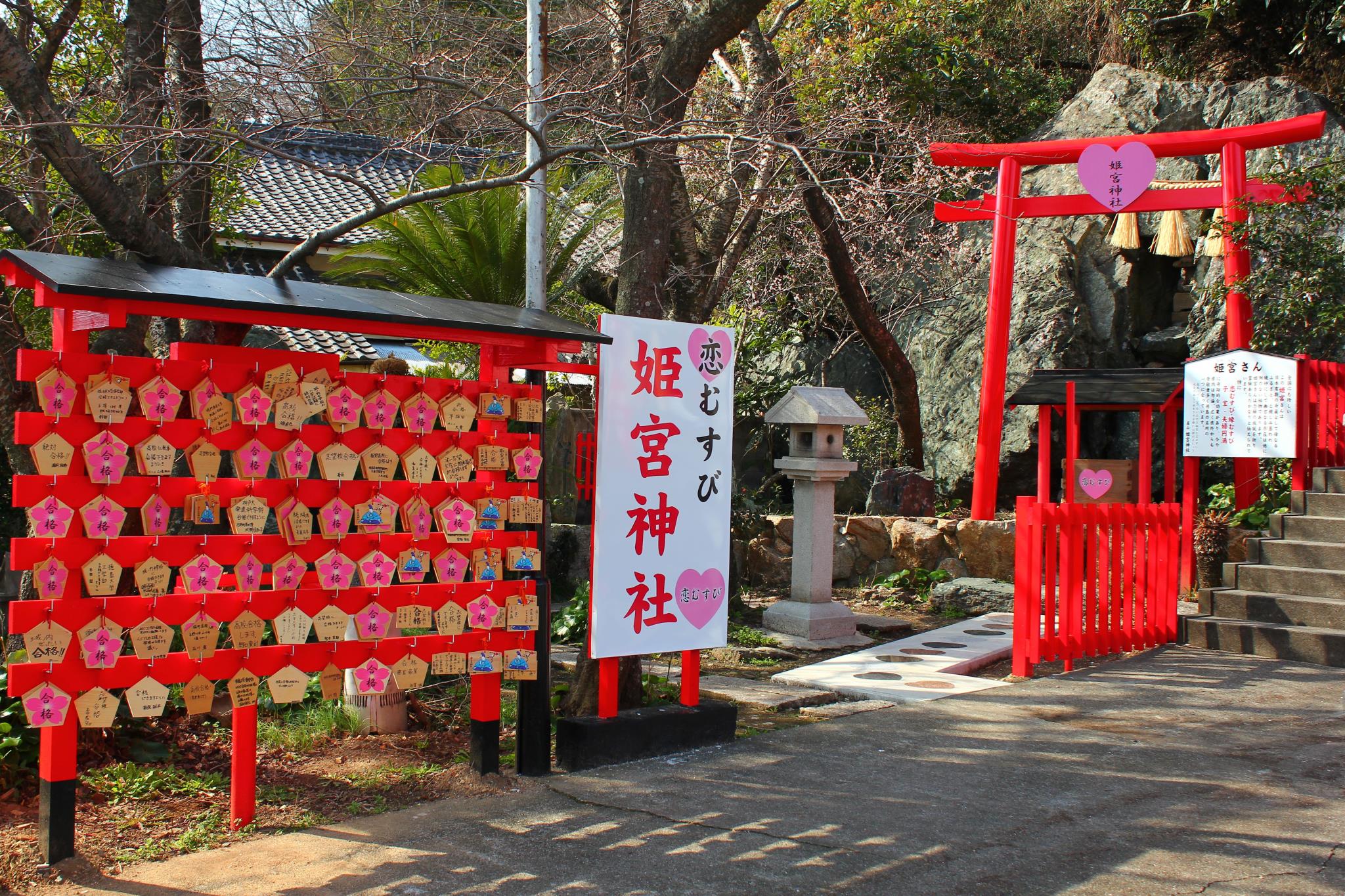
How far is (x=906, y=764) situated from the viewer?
18.5ft

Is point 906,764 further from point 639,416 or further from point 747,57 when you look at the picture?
point 747,57

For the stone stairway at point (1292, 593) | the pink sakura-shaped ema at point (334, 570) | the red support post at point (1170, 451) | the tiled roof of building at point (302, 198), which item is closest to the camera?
the pink sakura-shaped ema at point (334, 570)

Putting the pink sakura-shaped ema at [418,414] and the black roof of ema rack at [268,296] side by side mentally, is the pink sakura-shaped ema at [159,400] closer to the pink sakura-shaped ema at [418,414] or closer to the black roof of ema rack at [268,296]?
the black roof of ema rack at [268,296]

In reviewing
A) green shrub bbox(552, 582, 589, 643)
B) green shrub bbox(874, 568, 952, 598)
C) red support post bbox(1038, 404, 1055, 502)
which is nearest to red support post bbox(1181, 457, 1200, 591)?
red support post bbox(1038, 404, 1055, 502)

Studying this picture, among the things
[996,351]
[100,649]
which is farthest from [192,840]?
[996,351]

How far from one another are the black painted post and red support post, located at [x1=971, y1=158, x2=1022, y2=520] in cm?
804

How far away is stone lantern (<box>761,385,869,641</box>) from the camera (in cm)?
976

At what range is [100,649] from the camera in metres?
4.04

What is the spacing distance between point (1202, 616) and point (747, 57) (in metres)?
6.99

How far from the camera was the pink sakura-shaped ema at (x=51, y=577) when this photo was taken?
3.91 meters

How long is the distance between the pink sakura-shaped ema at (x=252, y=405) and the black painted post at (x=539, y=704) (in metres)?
1.31

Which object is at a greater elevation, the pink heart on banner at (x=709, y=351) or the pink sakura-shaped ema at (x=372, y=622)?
the pink heart on banner at (x=709, y=351)

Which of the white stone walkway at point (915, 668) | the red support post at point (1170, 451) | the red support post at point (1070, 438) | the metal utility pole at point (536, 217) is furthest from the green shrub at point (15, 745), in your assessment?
the red support post at point (1170, 451)

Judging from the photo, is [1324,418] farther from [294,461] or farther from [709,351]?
[294,461]
